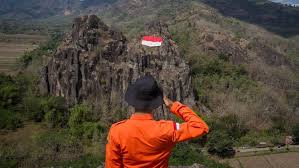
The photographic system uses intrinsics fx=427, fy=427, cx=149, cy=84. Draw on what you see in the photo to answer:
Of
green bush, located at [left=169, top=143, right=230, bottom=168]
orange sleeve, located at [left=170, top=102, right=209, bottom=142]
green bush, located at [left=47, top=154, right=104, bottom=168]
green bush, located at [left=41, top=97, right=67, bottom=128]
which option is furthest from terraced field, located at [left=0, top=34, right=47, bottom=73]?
orange sleeve, located at [left=170, top=102, right=209, bottom=142]

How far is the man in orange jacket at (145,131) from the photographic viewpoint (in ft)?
19.1

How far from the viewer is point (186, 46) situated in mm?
91188

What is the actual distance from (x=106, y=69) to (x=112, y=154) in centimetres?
5867

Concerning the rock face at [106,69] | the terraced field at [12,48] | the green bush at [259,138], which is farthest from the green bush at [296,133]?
the terraced field at [12,48]

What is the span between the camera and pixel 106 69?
64188mm

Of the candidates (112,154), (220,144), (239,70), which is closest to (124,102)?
(220,144)

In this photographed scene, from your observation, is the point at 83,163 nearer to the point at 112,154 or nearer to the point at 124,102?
the point at 124,102

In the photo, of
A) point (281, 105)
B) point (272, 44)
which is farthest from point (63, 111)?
point (272, 44)

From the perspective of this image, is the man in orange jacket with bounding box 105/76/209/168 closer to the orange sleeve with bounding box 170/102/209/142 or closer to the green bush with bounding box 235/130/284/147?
the orange sleeve with bounding box 170/102/209/142

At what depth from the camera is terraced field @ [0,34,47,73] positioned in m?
118

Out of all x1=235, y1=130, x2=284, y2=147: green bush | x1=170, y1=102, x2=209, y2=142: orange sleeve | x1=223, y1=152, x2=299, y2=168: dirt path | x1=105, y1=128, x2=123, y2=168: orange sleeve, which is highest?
x1=170, y1=102, x2=209, y2=142: orange sleeve

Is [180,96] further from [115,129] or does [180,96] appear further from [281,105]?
[115,129]

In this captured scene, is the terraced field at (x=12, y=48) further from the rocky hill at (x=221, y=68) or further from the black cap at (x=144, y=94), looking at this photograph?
the black cap at (x=144, y=94)

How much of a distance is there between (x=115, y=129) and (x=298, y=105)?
70.4 m
